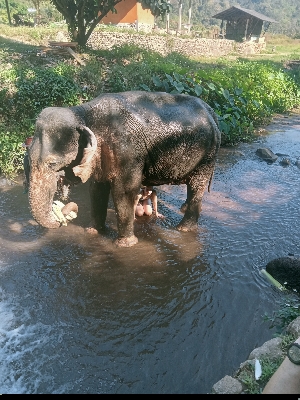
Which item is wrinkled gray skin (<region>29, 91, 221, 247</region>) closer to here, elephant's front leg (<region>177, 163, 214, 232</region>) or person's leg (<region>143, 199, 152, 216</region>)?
elephant's front leg (<region>177, 163, 214, 232</region>)

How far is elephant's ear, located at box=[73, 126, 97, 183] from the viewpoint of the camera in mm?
4703

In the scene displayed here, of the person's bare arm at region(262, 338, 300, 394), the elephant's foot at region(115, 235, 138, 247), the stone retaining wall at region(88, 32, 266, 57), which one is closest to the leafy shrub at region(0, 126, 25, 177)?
the elephant's foot at region(115, 235, 138, 247)

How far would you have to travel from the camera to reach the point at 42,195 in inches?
181

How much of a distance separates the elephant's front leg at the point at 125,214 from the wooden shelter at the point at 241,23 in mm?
37411

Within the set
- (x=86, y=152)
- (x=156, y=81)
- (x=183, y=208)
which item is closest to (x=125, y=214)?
(x=86, y=152)

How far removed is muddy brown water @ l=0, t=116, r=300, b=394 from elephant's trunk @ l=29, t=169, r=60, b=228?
1027 mm

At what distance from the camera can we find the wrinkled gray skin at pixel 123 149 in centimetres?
464

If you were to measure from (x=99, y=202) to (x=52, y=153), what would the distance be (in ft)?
4.87

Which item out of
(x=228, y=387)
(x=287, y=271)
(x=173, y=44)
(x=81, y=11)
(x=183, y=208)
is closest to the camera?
(x=228, y=387)

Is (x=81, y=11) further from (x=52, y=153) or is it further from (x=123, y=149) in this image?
(x=52, y=153)

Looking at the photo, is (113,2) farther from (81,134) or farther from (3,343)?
(3,343)

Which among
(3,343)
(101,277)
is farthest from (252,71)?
(3,343)

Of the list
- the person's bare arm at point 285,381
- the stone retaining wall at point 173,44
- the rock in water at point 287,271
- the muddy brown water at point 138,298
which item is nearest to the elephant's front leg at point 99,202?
the muddy brown water at point 138,298

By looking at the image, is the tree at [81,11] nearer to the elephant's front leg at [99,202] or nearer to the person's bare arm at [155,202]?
the person's bare arm at [155,202]
